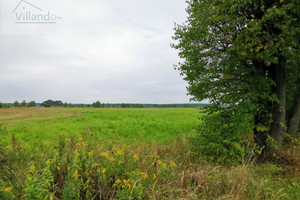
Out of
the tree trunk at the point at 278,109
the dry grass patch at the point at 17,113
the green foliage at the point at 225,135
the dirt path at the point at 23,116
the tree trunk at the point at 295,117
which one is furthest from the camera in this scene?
the dry grass patch at the point at 17,113

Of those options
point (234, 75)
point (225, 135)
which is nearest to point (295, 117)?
point (234, 75)

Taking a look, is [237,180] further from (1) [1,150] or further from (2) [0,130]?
(2) [0,130]

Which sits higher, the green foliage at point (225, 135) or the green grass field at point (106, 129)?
the green foliage at point (225, 135)

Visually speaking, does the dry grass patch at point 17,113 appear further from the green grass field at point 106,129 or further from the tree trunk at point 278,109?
the tree trunk at point 278,109

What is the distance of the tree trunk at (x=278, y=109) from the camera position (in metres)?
6.85

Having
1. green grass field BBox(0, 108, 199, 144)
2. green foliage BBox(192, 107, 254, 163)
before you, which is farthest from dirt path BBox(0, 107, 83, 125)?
green foliage BBox(192, 107, 254, 163)

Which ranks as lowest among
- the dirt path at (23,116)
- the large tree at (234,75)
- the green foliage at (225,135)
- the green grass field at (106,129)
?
the green grass field at (106,129)

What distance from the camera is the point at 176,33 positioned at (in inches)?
314

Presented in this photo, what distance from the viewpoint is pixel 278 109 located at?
691 cm

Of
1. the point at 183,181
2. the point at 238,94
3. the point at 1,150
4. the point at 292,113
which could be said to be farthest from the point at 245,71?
the point at 1,150

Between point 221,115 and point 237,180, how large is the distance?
324 centimetres

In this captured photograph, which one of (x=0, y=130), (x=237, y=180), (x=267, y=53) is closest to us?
(x=237, y=180)

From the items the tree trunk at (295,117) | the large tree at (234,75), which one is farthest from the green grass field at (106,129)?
the tree trunk at (295,117)

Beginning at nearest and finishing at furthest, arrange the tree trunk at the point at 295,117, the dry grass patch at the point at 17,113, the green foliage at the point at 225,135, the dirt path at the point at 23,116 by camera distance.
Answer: the green foliage at the point at 225,135 → the tree trunk at the point at 295,117 → the dirt path at the point at 23,116 → the dry grass patch at the point at 17,113
